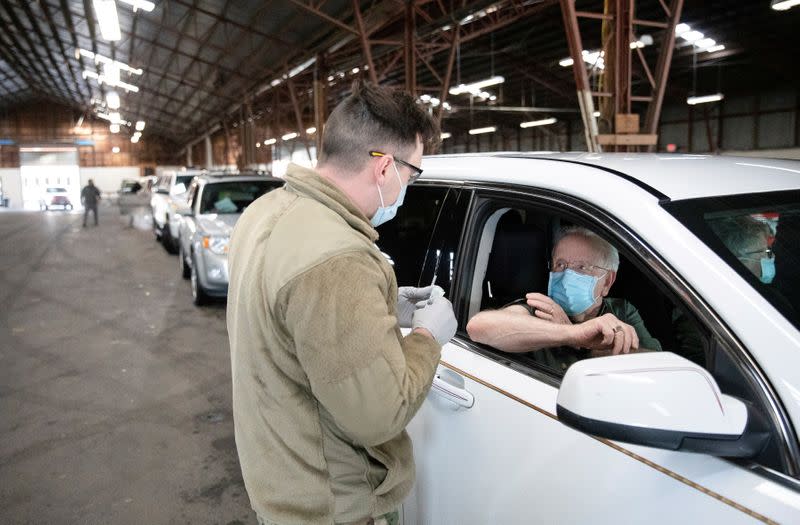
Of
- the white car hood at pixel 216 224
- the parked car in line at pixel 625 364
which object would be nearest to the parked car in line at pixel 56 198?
the white car hood at pixel 216 224

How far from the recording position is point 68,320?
26.0 feet

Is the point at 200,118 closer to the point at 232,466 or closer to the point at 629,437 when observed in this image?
the point at 232,466

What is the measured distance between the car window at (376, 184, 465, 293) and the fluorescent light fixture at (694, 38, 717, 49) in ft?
Result: 62.6

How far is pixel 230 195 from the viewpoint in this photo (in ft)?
32.7

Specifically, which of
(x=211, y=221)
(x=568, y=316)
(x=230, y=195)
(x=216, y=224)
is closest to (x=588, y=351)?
(x=568, y=316)

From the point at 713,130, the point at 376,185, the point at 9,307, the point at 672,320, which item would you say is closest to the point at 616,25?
the point at 672,320

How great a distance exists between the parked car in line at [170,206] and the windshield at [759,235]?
1222cm

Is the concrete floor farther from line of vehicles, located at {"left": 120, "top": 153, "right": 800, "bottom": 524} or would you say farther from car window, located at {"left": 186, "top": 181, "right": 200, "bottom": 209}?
line of vehicles, located at {"left": 120, "top": 153, "right": 800, "bottom": 524}

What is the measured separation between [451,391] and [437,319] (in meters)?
0.41

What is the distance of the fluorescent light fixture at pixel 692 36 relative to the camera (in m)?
17.6

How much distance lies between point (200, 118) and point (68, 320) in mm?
34998

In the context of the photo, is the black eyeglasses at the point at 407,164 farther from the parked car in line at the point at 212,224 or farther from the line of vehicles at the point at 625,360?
the parked car in line at the point at 212,224

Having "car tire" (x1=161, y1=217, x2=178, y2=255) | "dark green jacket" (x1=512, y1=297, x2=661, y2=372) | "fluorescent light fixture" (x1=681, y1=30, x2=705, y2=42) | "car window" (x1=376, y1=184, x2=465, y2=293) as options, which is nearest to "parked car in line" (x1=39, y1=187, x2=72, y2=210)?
"car tire" (x1=161, y1=217, x2=178, y2=255)

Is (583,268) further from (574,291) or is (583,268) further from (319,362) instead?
(319,362)
